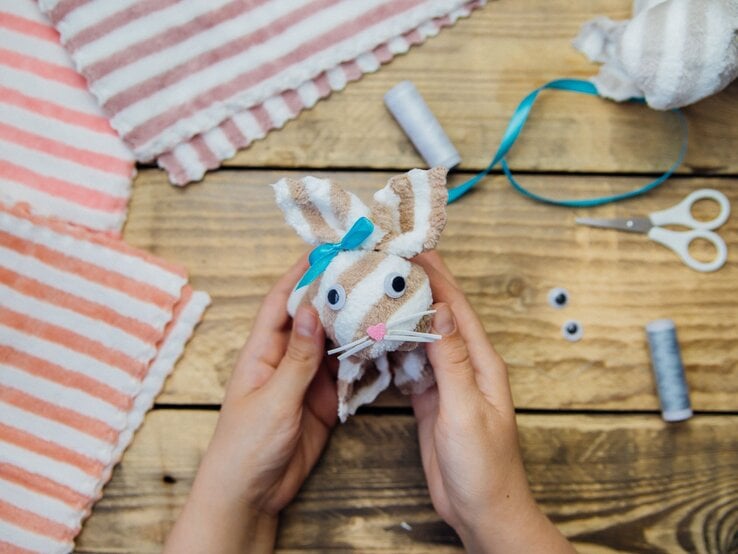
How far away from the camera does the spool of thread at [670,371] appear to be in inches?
27.7

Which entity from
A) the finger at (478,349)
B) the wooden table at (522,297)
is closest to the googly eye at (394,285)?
the finger at (478,349)

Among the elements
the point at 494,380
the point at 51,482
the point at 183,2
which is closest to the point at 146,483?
the point at 51,482

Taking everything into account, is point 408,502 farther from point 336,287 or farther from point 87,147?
point 87,147

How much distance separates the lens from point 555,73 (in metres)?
0.77

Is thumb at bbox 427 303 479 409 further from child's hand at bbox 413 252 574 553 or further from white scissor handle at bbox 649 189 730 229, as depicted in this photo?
white scissor handle at bbox 649 189 730 229

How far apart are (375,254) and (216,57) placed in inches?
14.6

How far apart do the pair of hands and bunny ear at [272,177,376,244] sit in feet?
0.24

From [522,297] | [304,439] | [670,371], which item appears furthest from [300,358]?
[670,371]

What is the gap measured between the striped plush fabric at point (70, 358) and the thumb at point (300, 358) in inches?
7.2

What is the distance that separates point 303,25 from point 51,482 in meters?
0.57

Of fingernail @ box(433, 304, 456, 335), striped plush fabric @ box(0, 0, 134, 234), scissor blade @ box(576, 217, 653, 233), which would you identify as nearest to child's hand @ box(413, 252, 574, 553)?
fingernail @ box(433, 304, 456, 335)

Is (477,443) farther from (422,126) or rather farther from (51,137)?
(51,137)

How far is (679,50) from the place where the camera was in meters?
0.66

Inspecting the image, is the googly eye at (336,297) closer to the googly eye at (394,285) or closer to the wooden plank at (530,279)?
the googly eye at (394,285)
